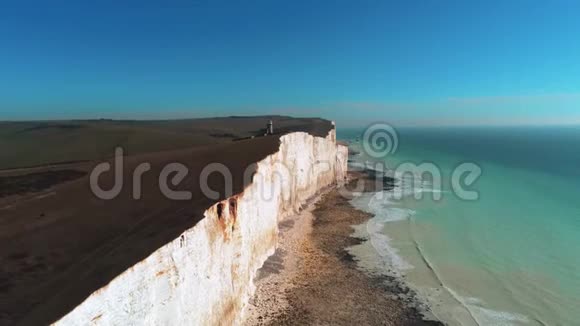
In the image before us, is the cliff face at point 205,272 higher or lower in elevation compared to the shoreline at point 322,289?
higher

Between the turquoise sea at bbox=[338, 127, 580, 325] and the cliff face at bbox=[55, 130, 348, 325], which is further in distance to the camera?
the turquoise sea at bbox=[338, 127, 580, 325]

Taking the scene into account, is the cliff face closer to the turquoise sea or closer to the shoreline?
the shoreline

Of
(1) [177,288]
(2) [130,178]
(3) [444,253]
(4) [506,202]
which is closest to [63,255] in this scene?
(1) [177,288]

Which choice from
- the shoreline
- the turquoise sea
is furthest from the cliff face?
the turquoise sea

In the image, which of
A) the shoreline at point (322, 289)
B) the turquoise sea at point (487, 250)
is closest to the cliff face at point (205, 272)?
the shoreline at point (322, 289)

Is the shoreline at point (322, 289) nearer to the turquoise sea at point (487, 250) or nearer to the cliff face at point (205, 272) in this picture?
the cliff face at point (205, 272)

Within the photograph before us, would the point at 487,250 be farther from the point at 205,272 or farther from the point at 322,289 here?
the point at 205,272

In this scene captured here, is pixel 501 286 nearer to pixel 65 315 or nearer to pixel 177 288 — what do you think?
pixel 177 288

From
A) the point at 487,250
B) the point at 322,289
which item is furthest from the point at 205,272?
the point at 487,250
